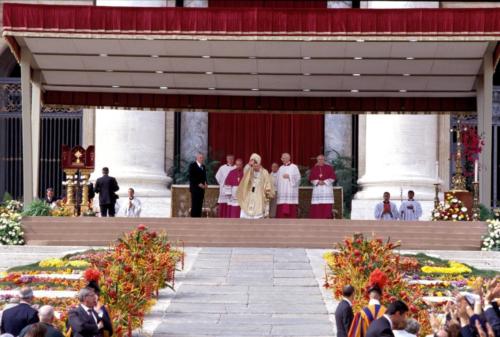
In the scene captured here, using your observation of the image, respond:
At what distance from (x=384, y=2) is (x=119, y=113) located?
7731mm

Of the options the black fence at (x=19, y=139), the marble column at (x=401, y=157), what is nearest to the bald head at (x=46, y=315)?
the marble column at (x=401, y=157)

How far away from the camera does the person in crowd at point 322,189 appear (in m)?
33.4

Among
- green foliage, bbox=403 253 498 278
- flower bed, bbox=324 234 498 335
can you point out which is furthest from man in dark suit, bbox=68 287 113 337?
green foliage, bbox=403 253 498 278

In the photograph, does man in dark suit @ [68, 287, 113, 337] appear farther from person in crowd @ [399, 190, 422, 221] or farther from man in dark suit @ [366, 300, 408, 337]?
person in crowd @ [399, 190, 422, 221]

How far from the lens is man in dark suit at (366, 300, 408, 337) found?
42.0 feet

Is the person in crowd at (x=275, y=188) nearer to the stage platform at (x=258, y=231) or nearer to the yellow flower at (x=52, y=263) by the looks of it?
the stage platform at (x=258, y=231)

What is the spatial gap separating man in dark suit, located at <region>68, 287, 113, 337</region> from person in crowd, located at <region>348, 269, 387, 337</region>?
2622mm

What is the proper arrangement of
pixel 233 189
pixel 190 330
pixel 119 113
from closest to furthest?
pixel 190 330 < pixel 233 189 < pixel 119 113

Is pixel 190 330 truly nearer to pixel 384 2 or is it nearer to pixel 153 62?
pixel 153 62

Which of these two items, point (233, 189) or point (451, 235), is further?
point (233, 189)

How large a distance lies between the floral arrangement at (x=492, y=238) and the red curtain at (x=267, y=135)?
516 inches

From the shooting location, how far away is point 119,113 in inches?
1426

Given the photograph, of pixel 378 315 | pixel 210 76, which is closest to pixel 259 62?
pixel 210 76

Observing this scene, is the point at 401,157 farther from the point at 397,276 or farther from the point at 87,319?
the point at 87,319
